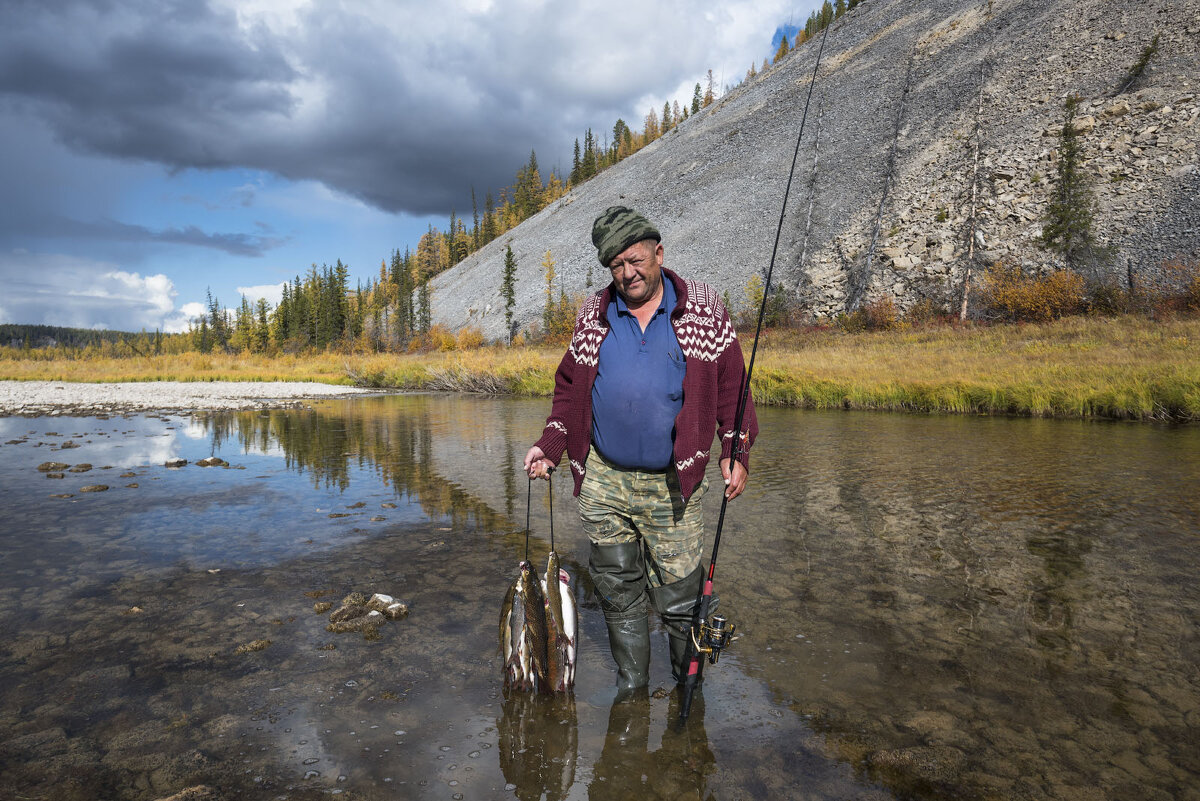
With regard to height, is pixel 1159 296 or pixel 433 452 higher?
pixel 1159 296

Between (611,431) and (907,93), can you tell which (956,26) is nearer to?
(907,93)

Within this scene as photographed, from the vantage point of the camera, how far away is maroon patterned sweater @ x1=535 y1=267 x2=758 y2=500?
2807mm

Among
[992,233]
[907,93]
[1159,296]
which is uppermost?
[907,93]

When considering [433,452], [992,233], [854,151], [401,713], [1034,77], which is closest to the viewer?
[401,713]

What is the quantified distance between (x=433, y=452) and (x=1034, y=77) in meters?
50.8

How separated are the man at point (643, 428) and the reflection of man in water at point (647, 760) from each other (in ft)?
0.70

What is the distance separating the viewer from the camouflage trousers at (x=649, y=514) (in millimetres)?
2922

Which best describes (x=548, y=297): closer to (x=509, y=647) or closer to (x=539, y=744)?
(x=509, y=647)

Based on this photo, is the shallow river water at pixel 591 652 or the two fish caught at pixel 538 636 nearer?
A: the shallow river water at pixel 591 652

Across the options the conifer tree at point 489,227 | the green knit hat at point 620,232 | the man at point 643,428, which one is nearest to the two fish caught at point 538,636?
the man at point 643,428

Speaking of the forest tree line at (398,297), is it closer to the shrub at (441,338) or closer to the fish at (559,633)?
the shrub at (441,338)

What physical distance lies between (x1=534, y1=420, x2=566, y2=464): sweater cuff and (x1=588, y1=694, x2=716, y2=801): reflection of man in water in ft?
3.90

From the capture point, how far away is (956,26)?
2197 inches

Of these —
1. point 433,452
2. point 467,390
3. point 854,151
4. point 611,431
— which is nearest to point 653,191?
point 854,151
